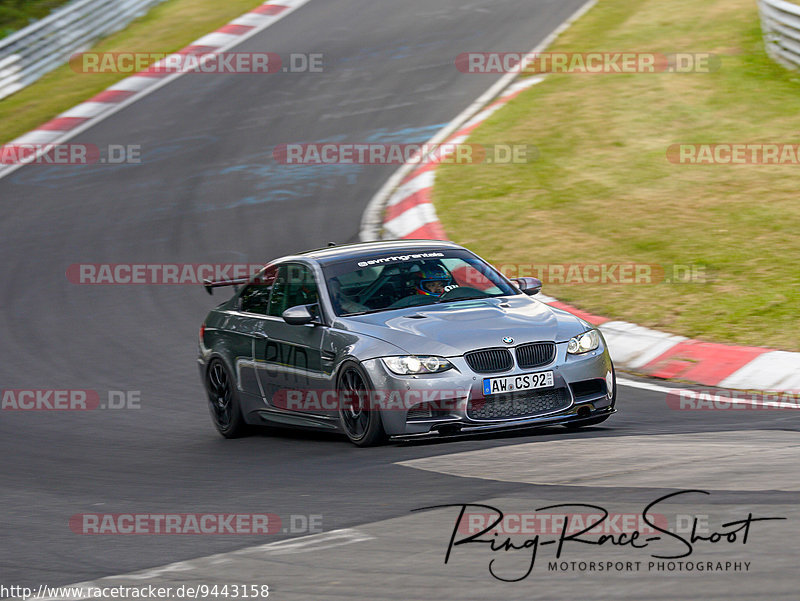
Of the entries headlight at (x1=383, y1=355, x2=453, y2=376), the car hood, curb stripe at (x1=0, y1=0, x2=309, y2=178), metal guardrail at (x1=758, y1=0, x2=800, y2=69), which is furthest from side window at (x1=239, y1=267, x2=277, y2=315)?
metal guardrail at (x1=758, y1=0, x2=800, y2=69)

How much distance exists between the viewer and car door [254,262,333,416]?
907 centimetres

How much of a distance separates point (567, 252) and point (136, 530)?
8.33 m

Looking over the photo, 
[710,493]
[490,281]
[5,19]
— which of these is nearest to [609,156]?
[490,281]

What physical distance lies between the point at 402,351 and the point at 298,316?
1.10m

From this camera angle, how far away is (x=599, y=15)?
2514 cm

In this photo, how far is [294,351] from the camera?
9.42 meters

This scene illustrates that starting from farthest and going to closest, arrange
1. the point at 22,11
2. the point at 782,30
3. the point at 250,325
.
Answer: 1. the point at 22,11
2. the point at 782,30
3. the point at 250,325

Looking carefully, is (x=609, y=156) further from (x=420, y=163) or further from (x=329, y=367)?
(x=329, y=367)

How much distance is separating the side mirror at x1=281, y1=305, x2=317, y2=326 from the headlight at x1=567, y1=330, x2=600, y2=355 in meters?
1.87

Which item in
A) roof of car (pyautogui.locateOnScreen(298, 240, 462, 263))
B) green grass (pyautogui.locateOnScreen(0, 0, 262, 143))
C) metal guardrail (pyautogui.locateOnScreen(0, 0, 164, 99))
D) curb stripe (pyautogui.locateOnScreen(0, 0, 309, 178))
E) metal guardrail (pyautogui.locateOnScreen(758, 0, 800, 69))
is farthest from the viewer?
metal guardrail (pyautogui.locateOnScreen(0, 0, 164, 99))

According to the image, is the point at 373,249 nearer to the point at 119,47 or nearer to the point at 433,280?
the point at 433,280

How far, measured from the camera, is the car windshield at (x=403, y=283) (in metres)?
9.24

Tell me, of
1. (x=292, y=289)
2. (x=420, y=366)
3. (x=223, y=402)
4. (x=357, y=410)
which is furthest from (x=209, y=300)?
(x=420, y=366)

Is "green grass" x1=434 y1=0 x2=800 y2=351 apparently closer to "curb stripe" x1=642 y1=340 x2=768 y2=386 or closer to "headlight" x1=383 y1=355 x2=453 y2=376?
"curb stripe" x1=642 y1=340 x2=768 y2=386
